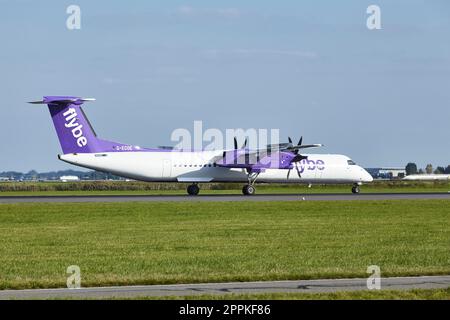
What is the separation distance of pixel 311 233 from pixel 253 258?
795cm

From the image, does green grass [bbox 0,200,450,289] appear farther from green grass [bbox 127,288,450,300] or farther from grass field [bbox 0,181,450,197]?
grass field [bbox 0,181,450,197]

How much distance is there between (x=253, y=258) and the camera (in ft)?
71.1

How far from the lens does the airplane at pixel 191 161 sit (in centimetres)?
5797

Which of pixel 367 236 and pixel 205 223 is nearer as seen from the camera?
pixel 367 236

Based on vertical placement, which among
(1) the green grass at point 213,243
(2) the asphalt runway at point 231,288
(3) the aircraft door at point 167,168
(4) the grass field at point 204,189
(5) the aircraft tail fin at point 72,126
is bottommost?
(2) the asphalt runway at point 231,288

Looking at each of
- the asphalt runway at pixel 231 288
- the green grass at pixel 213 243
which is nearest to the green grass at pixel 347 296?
the asphalt runway at pixel 231 288

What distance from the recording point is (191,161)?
62812mm

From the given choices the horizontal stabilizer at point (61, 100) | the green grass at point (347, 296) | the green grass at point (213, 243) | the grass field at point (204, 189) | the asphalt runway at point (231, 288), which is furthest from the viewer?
the grass field at point (204, 189)

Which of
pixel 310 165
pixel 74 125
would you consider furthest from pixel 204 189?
pixel 74 125

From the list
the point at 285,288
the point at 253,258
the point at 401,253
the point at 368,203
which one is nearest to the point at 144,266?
the point at 253,258

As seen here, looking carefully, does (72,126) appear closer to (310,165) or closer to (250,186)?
(250,186)

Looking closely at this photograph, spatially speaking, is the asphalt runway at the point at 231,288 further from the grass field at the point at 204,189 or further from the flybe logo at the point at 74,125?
the grass field at the point at 204,189
